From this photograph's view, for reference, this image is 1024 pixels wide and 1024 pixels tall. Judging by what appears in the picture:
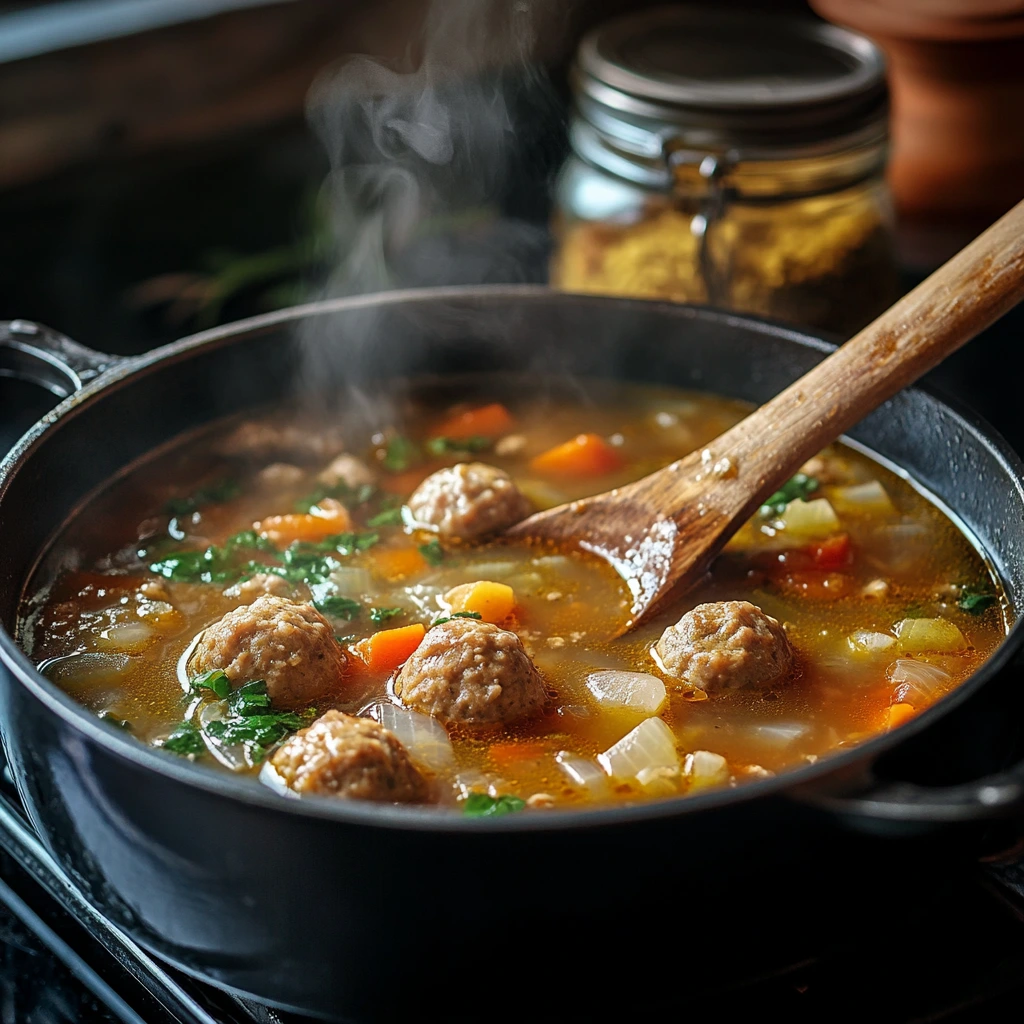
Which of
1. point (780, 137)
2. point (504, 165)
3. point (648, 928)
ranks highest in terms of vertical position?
point (780, 137)

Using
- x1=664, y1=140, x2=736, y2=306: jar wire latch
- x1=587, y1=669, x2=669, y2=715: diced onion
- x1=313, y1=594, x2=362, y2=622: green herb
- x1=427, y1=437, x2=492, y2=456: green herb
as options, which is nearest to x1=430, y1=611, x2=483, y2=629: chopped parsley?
x1=313, y1=594, x2=362, y2=622: green herb

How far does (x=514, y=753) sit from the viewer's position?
7.16 ft

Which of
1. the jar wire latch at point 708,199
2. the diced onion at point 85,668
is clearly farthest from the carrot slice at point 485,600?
the jar wire latch at point 708,199

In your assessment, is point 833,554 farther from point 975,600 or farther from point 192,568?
point 192,568

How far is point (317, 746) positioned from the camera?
1996mm

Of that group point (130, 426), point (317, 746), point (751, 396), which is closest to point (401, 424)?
point (130, 426)

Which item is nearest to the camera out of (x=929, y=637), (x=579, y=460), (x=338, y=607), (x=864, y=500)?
(x=929, y=637)

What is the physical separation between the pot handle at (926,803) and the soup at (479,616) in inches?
19.1

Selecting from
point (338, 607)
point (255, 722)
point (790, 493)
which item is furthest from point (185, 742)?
point (790, 493)

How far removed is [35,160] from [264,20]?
1115mm

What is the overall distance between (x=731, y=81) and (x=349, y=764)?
254cm

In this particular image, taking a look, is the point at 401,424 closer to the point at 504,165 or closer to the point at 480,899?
the point at 480,899

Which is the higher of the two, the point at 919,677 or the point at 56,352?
the point at 56,352

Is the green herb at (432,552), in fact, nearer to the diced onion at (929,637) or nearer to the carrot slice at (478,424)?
the carrot slice at (478,424)
